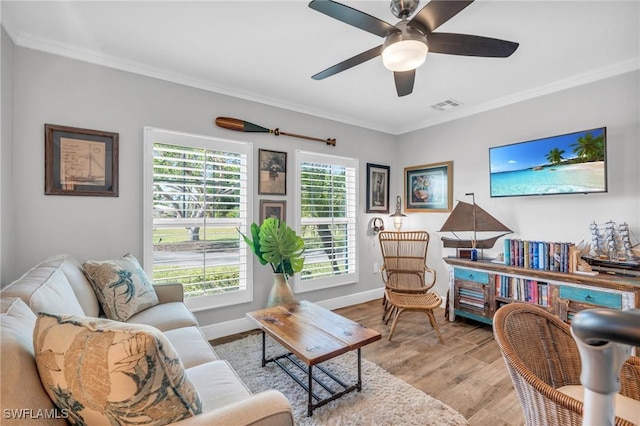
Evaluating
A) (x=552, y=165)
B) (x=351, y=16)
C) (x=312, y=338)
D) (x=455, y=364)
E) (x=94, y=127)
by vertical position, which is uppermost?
(x=351, y=16)

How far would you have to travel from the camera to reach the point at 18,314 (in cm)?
104

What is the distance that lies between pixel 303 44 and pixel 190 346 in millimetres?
2276

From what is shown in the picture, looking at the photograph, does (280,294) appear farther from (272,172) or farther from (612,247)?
(612,247)

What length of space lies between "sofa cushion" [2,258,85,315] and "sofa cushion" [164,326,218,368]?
53cm

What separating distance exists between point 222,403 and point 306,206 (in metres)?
2.62

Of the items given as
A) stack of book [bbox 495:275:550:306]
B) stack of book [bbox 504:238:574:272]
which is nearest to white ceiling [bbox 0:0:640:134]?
stack of book [bbox 504:238:574:272]

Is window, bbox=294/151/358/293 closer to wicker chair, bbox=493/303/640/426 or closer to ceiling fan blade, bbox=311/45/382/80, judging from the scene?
ceiling fan blade, bbox=311/45/382/80

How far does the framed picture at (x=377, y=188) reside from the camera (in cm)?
430

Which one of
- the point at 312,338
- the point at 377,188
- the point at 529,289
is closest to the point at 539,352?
the point at 312,338

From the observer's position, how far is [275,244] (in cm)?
295

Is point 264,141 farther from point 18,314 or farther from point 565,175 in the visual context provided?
point 565,175

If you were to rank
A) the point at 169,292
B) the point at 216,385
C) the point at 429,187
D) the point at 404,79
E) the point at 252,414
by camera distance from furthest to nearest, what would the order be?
the point at 429,187 → the point at 169,292 → the point at 404,79 → the point at 216,385 → the point at 252,414

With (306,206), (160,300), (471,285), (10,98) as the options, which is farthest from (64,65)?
(471,285)

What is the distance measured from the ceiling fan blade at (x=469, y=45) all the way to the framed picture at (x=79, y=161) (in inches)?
102
